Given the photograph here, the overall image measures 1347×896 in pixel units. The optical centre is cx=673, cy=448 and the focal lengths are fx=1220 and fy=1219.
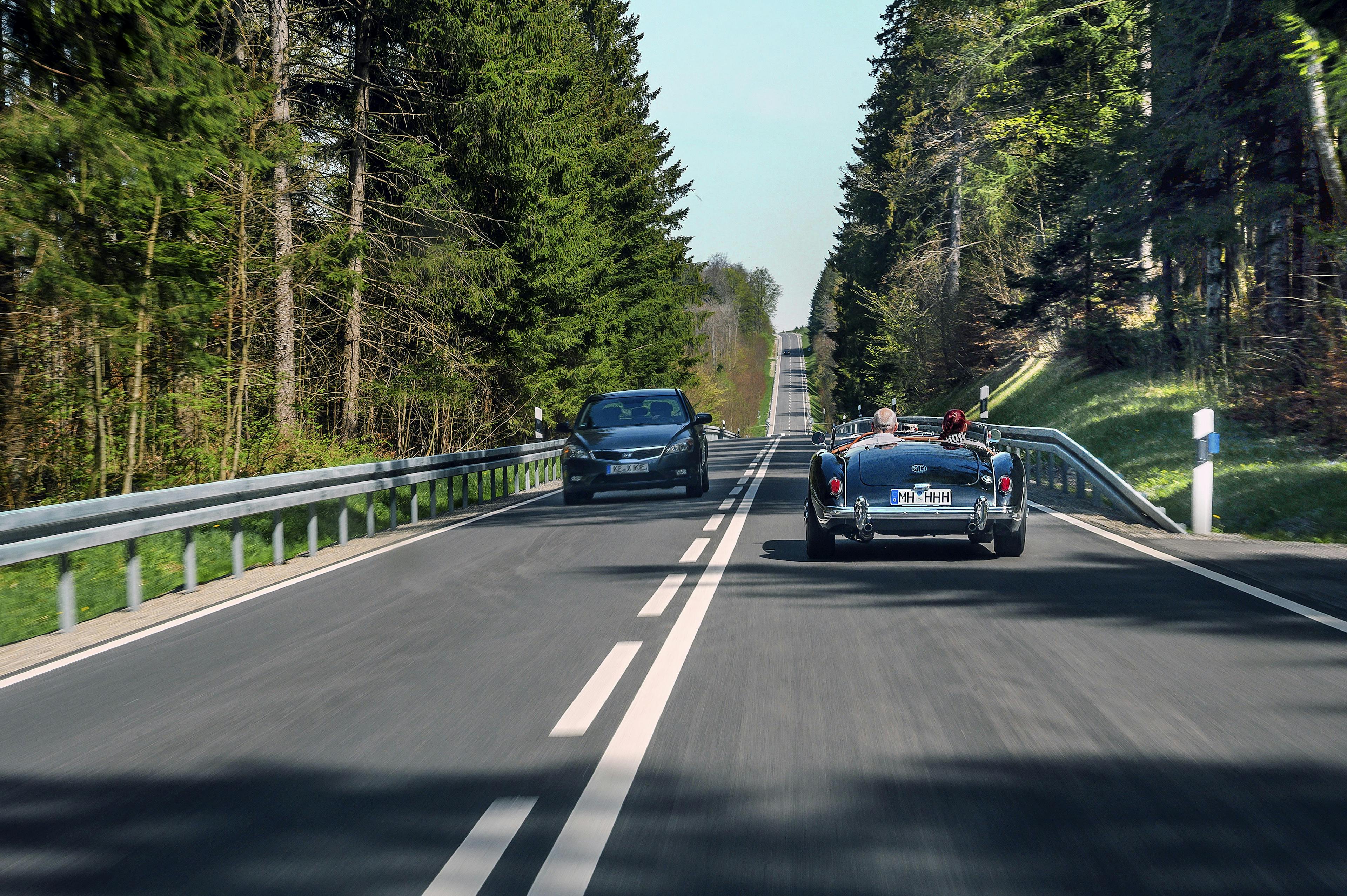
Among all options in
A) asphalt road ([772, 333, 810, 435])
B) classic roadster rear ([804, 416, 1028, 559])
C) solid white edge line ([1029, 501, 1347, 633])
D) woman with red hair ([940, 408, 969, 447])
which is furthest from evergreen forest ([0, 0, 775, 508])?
asphalt road ([772, 333, 810, 435])

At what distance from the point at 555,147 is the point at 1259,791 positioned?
937 inches

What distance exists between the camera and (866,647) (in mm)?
6789

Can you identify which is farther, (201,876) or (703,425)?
(703,425)

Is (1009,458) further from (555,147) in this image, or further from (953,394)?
(953,394)

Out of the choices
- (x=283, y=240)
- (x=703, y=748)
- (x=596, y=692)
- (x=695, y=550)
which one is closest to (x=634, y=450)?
(x=695, y=550)

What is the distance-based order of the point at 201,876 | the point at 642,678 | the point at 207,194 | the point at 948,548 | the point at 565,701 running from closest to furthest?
the point at 201,876 → the point at 565,701 → the point at 642,678 → the point at 948,548 → the point at 207,194

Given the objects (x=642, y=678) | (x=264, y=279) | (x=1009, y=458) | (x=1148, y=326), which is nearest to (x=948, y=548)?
(x=1009, y=458)

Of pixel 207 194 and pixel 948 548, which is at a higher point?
pixel 207 194

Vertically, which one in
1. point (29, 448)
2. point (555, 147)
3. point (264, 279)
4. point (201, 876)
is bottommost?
point (201, 876)

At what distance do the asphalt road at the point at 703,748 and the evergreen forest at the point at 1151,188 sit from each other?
882 cm

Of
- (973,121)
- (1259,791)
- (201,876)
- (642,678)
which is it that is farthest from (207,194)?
(973,121)

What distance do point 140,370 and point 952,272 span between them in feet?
126

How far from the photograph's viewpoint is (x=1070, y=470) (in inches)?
759

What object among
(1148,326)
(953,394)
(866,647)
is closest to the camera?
(866,647)
